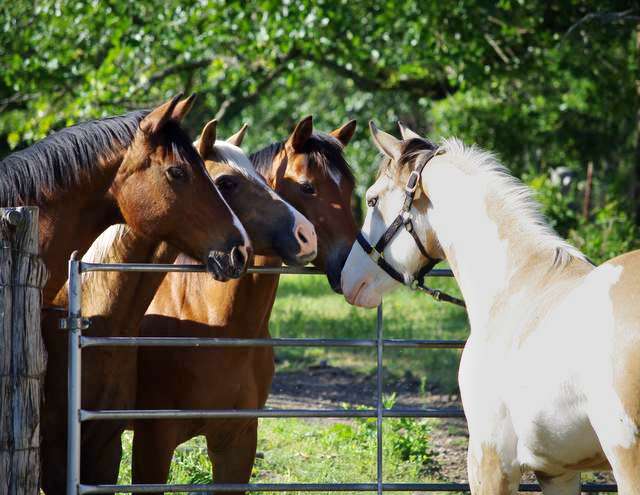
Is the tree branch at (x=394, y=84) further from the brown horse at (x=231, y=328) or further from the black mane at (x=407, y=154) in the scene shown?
the black mane at (x=407, y=154)

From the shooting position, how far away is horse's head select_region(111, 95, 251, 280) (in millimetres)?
3396

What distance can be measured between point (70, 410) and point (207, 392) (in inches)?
25.9

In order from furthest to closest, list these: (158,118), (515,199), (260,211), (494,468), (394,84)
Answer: (394,84), (260,211), (158,118), (515,199), (494,468)

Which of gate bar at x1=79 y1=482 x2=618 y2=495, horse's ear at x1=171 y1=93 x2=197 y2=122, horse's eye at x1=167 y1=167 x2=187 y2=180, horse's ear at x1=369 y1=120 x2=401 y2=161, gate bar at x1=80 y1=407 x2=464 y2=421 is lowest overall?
gate bar at x1=79 y1=482 x2=618 y2=495

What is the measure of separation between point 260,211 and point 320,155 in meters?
0.53

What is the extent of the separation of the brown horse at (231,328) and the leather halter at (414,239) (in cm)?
38

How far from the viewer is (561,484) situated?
2.98m

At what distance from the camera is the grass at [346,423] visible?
5.25 metres

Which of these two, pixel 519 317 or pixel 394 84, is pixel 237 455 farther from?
pixel 394 84

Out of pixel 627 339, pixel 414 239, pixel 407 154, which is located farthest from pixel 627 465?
pixel 407 154

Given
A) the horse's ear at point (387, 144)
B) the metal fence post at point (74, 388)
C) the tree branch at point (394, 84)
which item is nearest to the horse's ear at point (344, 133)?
the horse's ear at point (387, 144)

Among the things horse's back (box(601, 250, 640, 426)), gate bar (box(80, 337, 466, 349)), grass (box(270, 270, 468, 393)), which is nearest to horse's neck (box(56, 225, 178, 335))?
gate bar (box(80, 337, 466, 349))

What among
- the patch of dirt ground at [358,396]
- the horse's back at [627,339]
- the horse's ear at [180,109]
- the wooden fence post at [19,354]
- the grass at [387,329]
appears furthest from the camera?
the grass at [387,329]

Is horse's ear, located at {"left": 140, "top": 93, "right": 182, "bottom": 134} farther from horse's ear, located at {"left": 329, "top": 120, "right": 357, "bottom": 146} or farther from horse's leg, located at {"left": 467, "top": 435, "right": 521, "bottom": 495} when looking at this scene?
horse's leg, located at {"left": 467, "top": 435, "right": 521, "bottom": 495}
